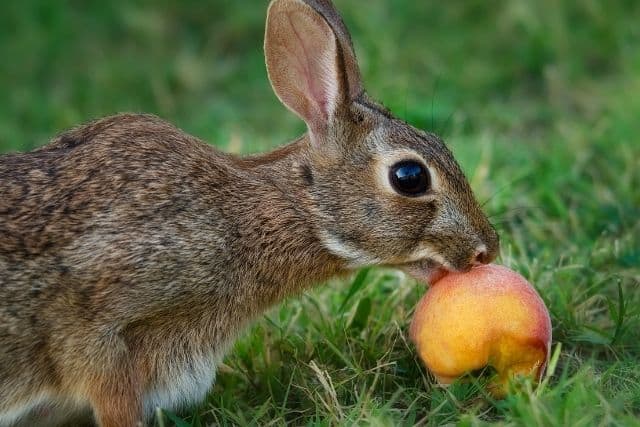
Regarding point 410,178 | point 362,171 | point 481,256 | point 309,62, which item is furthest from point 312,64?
point 481,256

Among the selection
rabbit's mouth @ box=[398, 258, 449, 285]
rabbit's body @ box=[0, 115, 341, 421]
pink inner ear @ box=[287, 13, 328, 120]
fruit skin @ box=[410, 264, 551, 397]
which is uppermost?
pink inner ear @ box=[287, 13, 328, 120]

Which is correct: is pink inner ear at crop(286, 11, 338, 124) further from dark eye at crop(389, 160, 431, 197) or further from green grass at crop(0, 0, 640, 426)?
green grass at crop(0, 0, 640, 426)

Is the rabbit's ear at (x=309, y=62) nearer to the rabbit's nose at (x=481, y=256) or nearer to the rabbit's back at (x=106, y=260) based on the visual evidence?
the rabbit's back at (x=106, y=260)

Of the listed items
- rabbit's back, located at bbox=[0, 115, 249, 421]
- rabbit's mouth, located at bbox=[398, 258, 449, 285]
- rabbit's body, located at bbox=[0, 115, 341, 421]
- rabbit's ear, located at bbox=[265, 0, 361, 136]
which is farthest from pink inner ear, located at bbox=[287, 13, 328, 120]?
rabbit's mouth, located at bbox=[398, 258, 449, 285]

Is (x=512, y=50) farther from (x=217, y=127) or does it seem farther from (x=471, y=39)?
(x=217, y=127)

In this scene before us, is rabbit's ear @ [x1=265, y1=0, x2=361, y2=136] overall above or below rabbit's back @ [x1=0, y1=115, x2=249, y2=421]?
above

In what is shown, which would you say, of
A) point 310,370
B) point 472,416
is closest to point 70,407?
point 310,370

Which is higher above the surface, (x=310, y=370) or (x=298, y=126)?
(x=298, y=126)
